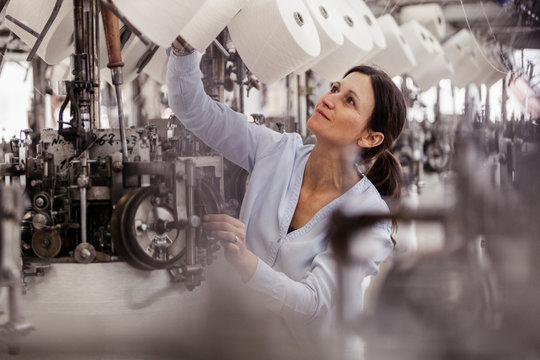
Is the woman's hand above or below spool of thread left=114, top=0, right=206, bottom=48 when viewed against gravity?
below

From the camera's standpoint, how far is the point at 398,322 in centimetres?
91

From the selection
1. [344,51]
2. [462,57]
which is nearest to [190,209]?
[344,51]

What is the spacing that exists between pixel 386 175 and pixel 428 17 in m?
1.48

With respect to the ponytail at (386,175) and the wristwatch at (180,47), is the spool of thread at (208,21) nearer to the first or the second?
the wristwatch at (180,47)

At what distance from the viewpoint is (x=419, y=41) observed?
2.87 metres

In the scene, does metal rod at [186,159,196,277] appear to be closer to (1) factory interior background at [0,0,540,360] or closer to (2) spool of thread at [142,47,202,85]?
(1) factory interior background at [0,0,540,360]

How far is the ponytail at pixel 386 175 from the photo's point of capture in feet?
3.95

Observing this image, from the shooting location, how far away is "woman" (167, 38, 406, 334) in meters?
1.01

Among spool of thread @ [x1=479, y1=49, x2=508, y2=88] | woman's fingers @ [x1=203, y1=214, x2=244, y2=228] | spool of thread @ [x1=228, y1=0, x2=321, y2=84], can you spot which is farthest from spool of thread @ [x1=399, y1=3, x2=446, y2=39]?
woman's fingers @ [x1=203, y1=214, x2=244, y2=228]

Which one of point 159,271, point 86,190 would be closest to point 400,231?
point 159,271

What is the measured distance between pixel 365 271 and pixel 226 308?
23 cm

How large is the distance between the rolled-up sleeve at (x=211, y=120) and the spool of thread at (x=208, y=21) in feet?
0.10

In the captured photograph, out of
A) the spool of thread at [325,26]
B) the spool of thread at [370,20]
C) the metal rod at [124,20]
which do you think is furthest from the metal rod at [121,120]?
the spool of thread at [370,20]

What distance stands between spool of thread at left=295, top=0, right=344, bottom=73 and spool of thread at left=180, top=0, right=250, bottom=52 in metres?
0.31
